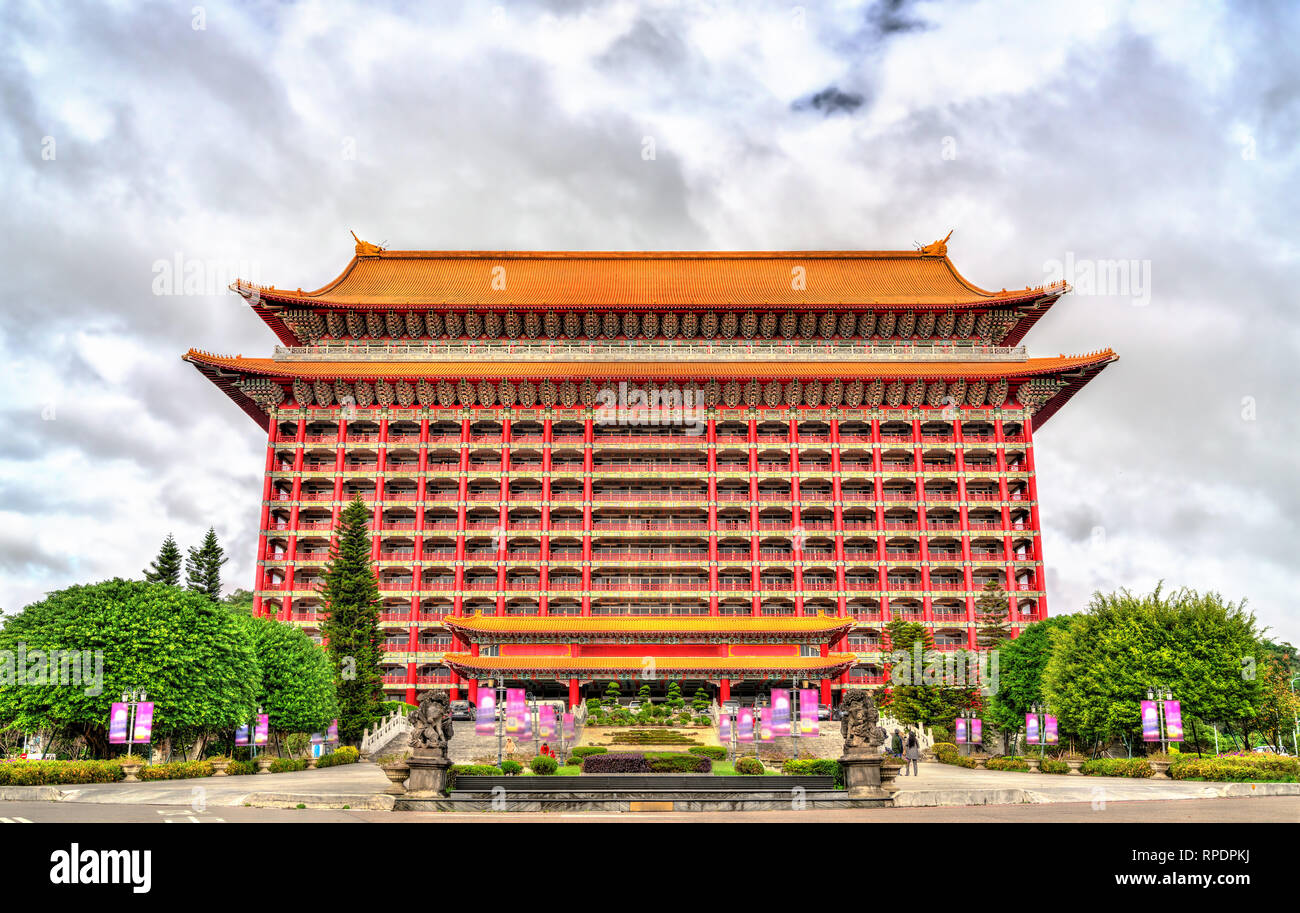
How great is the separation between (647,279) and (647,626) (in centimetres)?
3459

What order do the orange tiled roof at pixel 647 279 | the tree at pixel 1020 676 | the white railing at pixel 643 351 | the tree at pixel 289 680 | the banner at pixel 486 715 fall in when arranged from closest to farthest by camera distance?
the banner at pixel 486 715
the tree at pixel 289 680
the tree at pixel 1020 676
the white railing at pixel 643 351
the orange tiled roof at pixel 647 279

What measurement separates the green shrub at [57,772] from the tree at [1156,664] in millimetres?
35828

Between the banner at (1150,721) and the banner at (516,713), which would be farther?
the banner at (516,713)

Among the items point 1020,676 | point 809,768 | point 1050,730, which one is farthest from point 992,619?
point 809,768

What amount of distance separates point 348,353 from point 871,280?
144ft

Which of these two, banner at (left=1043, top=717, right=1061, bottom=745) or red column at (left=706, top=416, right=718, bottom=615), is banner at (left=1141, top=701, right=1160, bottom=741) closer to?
banner at (left=1043, top=717, right=1061, bottom=745)

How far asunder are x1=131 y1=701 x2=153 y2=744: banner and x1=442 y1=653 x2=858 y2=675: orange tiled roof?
21841mm

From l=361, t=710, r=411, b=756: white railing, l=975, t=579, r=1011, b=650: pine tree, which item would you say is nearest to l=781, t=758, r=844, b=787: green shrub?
l=361, t=710, r=411, b=756: white railing

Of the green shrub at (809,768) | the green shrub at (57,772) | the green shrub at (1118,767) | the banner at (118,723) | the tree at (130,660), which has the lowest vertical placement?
the green shrub at (1118,767)

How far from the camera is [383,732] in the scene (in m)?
47.8

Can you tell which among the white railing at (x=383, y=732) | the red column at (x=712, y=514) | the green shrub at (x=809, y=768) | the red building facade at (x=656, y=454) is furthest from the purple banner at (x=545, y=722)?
the red column at (x=712, y=514)

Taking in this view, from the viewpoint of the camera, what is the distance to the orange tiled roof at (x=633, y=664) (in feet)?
167

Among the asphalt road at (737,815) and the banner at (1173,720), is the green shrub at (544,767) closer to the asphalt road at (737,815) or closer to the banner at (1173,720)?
the asphalt road at (737,815)

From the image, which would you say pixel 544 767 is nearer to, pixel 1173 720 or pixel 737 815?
pixel 737 815
